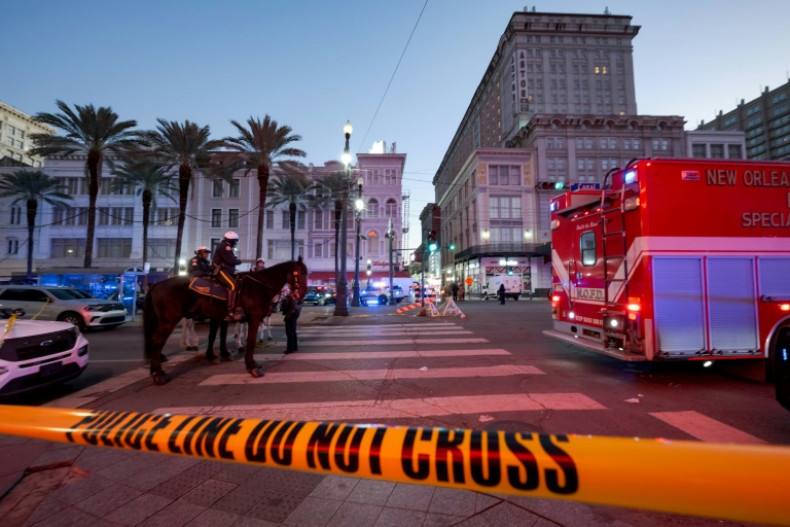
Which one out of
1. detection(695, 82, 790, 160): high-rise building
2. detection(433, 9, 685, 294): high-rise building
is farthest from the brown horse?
detection(695, 82, 790, 160): high-rise building

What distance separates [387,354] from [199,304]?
3.96 m

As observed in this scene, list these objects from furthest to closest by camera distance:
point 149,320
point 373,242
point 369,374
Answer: point 373,242
point 369,374
point 149,320

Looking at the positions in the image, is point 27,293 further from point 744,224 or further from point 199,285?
point 744,224

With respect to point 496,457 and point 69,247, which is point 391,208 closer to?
point 69,247

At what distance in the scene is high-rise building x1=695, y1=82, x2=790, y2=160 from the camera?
106875 millimetres

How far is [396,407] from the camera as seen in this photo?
4.72m

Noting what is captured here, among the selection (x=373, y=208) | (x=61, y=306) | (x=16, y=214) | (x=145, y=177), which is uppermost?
(x=373, y=208)

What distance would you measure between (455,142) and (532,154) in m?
66.4

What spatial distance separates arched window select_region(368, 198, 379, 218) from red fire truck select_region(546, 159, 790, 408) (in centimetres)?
4288

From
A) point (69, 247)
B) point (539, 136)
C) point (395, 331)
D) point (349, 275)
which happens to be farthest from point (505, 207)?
Result: point (69, 247)

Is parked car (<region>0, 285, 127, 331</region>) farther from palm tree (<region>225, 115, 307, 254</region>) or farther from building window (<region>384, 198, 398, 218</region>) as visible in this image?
building window (<region>384, 198, 398, 218</region>)

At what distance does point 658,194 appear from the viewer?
5.65m

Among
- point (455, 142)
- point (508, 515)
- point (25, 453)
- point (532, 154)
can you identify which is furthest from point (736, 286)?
point (455, 142)

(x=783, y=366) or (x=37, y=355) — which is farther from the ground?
(x=783, y=366)
